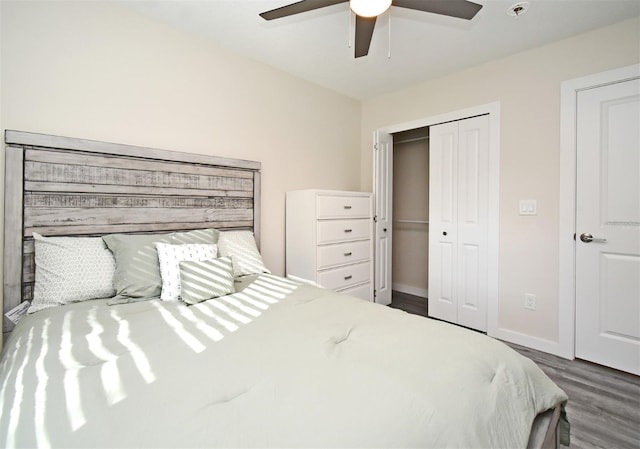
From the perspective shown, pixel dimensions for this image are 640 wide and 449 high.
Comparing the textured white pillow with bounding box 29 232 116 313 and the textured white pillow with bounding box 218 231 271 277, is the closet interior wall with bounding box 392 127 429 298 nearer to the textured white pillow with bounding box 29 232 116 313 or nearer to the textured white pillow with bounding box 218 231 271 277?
Answer: the textured white pillow with bounding box 218 231 271 277

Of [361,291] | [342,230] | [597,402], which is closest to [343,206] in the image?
[342,230]

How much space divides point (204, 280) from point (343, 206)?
5.24 feet

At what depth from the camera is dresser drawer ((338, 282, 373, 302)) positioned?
9.83ft

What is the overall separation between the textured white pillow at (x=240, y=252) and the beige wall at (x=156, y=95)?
1.58ft

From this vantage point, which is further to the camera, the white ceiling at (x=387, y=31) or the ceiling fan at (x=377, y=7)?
the white ceiling at (x=387, y=31)

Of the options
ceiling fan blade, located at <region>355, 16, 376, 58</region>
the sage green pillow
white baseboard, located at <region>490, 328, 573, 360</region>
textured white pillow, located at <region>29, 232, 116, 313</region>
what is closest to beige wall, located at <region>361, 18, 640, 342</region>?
white baseboard, located at <region>490, 328, 573, 360</region>

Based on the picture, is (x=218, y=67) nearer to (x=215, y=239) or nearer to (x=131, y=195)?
(x=131, y=195)

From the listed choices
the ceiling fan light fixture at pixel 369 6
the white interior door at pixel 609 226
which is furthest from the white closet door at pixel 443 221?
the ceiling fan light fixture at pixel 369 6

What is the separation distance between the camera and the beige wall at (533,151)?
2.37 meters

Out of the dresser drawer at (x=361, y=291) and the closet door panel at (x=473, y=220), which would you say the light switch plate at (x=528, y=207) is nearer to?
the closet door panel at (x=473, y=220)

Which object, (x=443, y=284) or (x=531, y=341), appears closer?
(x=531, y=341)

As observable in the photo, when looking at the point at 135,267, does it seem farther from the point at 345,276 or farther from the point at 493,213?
the point at 493,213

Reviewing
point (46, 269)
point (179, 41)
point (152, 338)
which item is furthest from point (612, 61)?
point (46, 269)

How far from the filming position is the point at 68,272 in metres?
1.62
